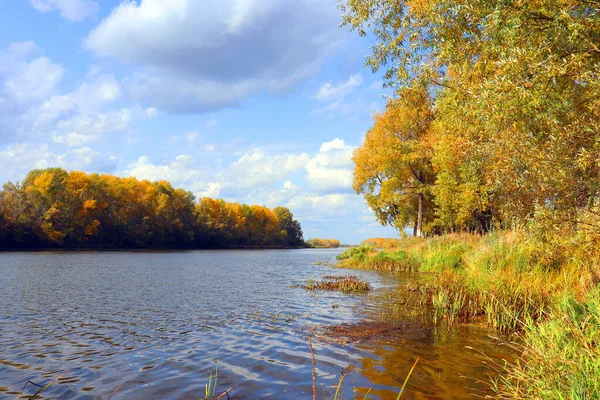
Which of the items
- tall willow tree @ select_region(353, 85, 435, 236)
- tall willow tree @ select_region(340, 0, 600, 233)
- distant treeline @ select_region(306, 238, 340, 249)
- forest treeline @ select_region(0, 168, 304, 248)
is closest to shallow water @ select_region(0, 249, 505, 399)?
tall willow tree @ select_region(340, 0, 600, 233)

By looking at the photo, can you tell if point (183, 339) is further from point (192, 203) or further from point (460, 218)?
point (192, 203)

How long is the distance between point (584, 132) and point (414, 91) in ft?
17.2

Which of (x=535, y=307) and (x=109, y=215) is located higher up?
(x=109, y=215)

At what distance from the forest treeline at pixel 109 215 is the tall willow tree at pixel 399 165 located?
173 feet

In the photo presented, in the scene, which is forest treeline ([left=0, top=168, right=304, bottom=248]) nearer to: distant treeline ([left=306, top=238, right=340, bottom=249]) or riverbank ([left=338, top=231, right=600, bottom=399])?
distant treeline ([left=306, top=238, right=340, bottom=249])

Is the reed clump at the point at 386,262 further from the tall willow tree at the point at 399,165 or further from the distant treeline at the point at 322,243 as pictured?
the distant treeline at the point at 322,243

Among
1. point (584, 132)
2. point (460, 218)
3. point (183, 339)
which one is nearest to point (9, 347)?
point (183, 339)

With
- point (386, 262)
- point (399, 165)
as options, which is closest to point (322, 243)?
Result: point (399, 165)

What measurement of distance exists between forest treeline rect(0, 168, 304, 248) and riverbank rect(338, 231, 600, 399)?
67.7m

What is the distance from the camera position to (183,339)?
10.2 metres

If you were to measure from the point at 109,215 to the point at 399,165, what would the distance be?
205ft

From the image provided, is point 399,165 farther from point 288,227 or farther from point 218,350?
point 288,227

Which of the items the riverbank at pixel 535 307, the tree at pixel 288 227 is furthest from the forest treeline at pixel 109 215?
the riverbank at pixel 535 307

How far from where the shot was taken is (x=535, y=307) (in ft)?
34.2
